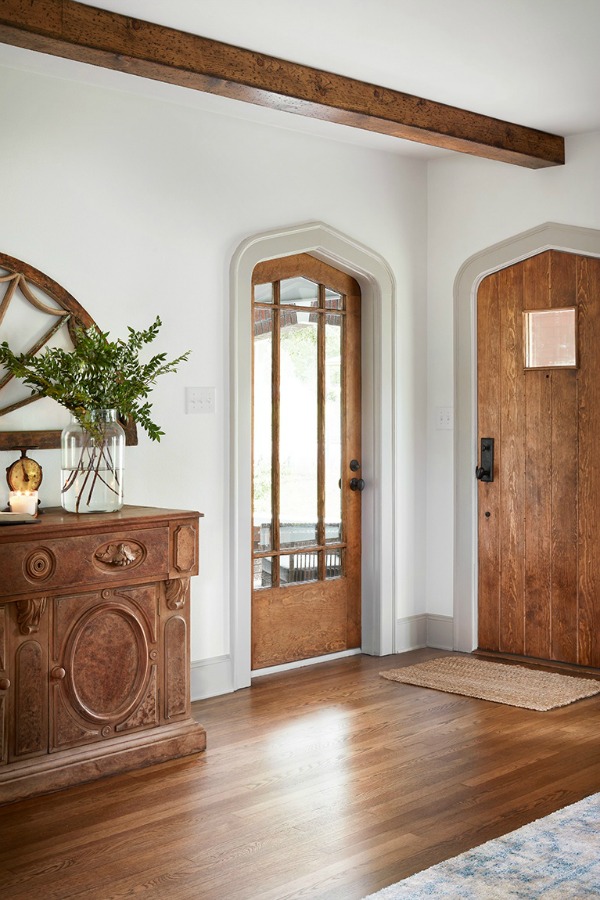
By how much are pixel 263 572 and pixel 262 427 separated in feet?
2.46

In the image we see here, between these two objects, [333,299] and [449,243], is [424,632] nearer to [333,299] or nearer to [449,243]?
[333,299]

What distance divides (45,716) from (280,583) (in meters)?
1.91

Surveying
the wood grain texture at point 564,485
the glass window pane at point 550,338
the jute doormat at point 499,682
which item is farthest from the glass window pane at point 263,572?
the glass window pane at point 550,338

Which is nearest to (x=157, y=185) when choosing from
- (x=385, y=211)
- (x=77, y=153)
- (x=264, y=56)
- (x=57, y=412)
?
(x=77, y=153)

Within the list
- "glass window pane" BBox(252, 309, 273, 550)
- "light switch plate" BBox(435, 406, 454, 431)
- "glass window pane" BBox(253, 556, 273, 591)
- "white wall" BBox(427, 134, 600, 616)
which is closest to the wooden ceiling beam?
"white wall" BBox(427, 134, 600, 616)

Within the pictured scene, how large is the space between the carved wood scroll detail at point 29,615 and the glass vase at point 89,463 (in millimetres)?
520

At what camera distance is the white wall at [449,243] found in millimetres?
5422

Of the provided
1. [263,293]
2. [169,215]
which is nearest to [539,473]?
[263,293]

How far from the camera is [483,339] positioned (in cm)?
560

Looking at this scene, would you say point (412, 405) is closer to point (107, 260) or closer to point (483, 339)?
point (483, 339)

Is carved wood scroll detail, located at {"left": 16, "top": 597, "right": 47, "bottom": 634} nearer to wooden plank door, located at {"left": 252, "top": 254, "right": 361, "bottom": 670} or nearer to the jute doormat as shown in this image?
wooden plank door, located at {"left": 252, "top": 254, "right": 361, "bottom": 670}

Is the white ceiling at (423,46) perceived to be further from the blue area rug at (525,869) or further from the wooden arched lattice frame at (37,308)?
the blue area rug at (525,869)

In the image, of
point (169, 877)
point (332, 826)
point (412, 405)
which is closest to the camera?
Answer: point (169, 877)

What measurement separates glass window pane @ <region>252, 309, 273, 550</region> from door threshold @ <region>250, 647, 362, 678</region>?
0.62 m
